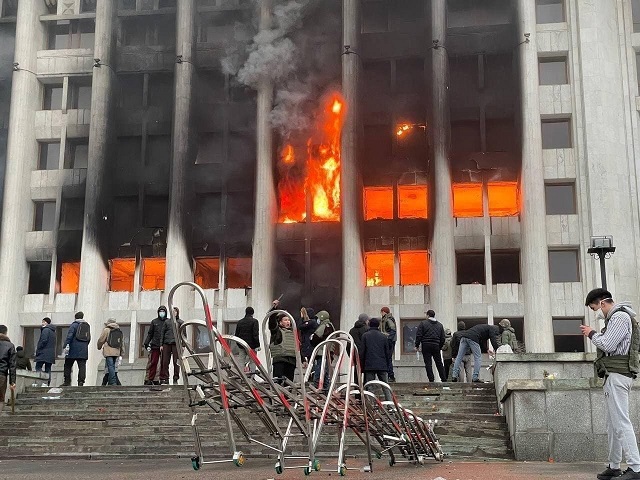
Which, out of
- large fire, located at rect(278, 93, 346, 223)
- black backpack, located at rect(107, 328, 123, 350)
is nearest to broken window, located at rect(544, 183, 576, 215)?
large fire, located at rect(278, 93, 346, 223)

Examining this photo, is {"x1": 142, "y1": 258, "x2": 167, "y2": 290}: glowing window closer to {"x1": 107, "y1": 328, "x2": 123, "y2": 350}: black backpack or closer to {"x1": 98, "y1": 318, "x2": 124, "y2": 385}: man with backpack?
{"x1": 98, "y1": 318, "x2": 124, "y2": 385}: man with backpack

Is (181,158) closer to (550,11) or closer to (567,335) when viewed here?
(550,11)

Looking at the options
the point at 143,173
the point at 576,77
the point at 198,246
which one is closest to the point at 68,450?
the point at 198,246

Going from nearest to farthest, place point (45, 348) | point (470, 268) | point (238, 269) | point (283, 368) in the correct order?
point (283, 368) → point (45, 348) → point (470, 268) → point (238, 269)

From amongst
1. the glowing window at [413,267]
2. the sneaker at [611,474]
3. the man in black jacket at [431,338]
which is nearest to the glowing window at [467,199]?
the glowing window at [413,267]

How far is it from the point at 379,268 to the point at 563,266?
6.76 meters

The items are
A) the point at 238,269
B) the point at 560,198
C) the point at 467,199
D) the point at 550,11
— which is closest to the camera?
the point at 560,198

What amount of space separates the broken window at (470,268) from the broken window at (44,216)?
16.5 meters

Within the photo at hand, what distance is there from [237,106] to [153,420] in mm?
19488

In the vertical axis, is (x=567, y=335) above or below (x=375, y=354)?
above

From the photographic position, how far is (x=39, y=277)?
109 feet

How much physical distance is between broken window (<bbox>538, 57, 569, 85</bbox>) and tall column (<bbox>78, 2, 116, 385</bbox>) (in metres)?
17.1

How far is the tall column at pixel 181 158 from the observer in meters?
31.2

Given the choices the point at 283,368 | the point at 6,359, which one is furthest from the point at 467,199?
the point at 6,359
